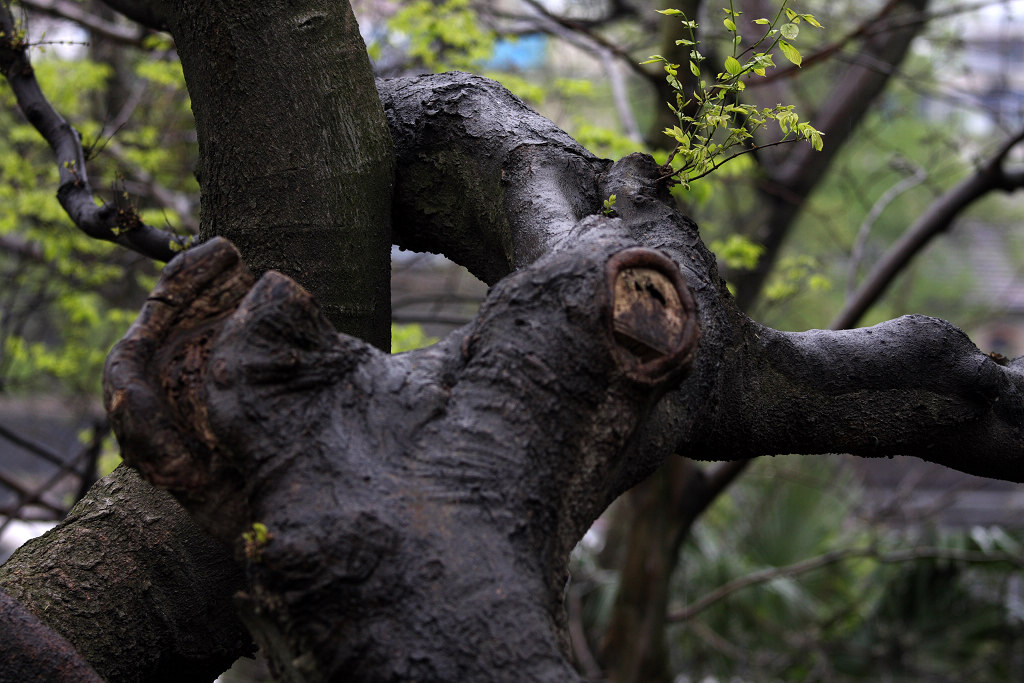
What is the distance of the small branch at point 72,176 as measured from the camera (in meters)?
2.01

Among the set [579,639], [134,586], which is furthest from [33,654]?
[579,639]

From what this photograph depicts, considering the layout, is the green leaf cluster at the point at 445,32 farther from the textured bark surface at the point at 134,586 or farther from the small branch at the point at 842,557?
the small branch at the point at 842,557

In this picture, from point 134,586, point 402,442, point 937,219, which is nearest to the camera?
point 402,442

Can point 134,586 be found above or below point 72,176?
below

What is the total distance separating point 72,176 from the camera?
2.13 meters

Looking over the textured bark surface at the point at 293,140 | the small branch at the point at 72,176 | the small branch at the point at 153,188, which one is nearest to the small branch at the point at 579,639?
the small branch at the point at 153,188

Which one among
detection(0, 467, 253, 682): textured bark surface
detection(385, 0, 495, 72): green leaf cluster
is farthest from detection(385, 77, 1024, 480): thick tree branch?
detection(385, 0, 495, 72): green leaf cluster

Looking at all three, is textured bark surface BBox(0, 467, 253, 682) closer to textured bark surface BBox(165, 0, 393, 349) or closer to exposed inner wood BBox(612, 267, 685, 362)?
textured bark surface BBox(165, 0, 393, 349)

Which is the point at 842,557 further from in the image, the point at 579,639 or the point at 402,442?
the point at 402,442

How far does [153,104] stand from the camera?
19.2 ft

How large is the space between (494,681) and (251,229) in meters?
0.96

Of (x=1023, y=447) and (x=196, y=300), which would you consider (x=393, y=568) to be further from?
(x=1023, y=447)

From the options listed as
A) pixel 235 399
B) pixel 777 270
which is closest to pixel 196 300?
pixel 235 399

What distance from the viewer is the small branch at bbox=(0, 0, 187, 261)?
201 cm
